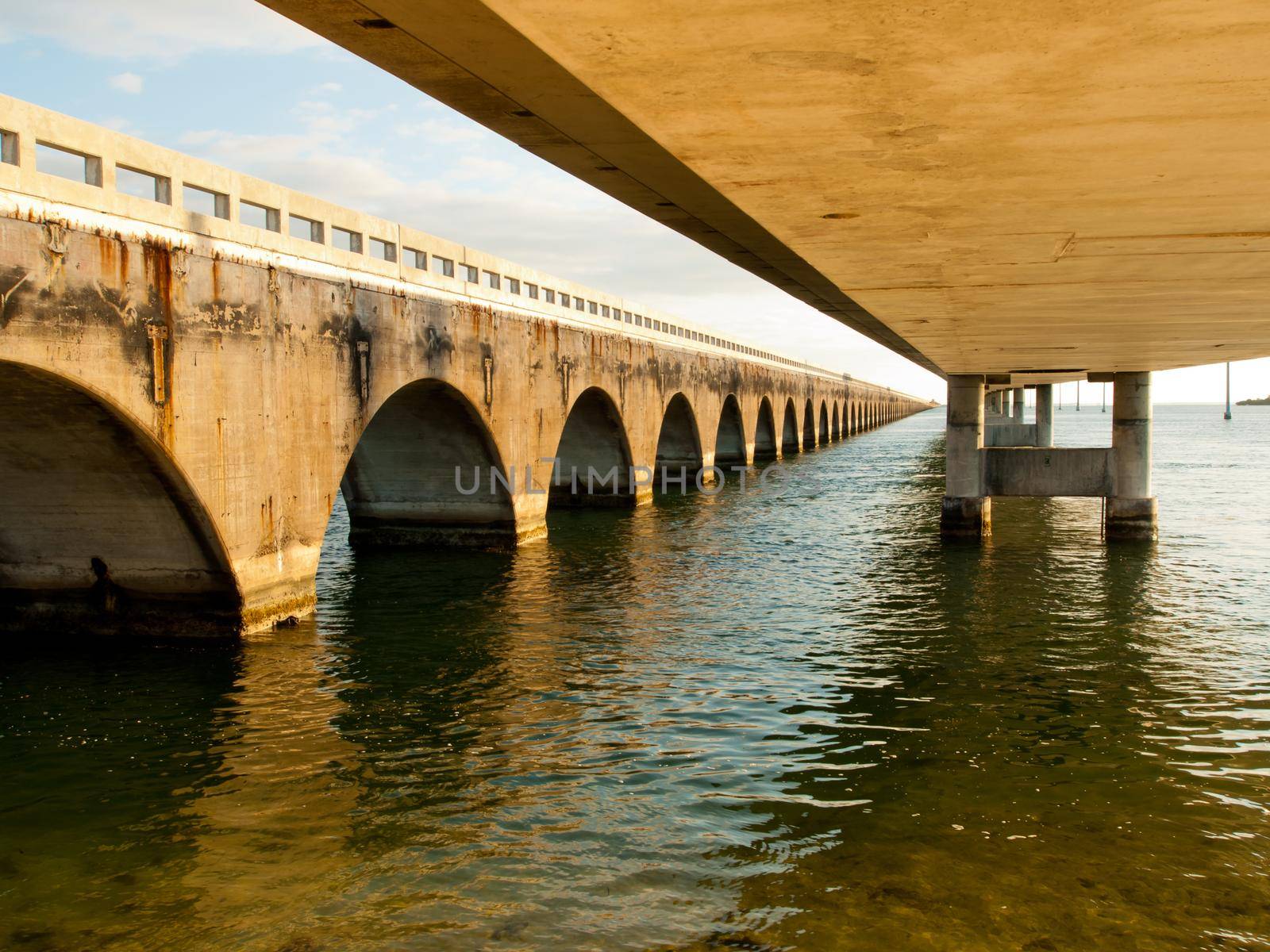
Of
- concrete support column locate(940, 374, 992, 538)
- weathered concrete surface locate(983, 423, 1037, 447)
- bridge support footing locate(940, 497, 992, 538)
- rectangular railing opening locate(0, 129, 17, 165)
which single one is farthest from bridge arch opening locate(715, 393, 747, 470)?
rectangular railing opening locate(0, 129, 17, 165)

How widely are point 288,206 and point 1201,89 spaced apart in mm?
13843

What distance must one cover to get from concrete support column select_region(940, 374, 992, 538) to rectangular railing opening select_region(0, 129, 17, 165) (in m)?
22.5

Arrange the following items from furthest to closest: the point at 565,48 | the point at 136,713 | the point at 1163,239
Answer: the point at 136,713
the point at 1163,239
the point at 565,48

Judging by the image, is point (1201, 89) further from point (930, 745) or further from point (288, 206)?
point (288, 206)

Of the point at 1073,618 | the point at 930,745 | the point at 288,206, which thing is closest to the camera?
the point at 930,745

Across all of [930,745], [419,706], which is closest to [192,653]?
[419,706]

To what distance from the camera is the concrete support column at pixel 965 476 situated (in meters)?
28.7

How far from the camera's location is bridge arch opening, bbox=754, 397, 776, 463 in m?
68.2

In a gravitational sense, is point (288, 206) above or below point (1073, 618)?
above

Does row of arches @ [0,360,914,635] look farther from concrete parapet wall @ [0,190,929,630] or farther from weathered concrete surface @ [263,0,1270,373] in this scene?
weathered concrete surface @ [263,0,1270,373]

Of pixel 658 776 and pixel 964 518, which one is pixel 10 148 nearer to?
pixel 658 776

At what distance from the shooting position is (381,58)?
5.62 m

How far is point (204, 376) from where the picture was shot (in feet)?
46.9

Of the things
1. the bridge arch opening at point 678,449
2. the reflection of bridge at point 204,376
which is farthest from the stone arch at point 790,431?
the reflection of bridge at point 204,376
